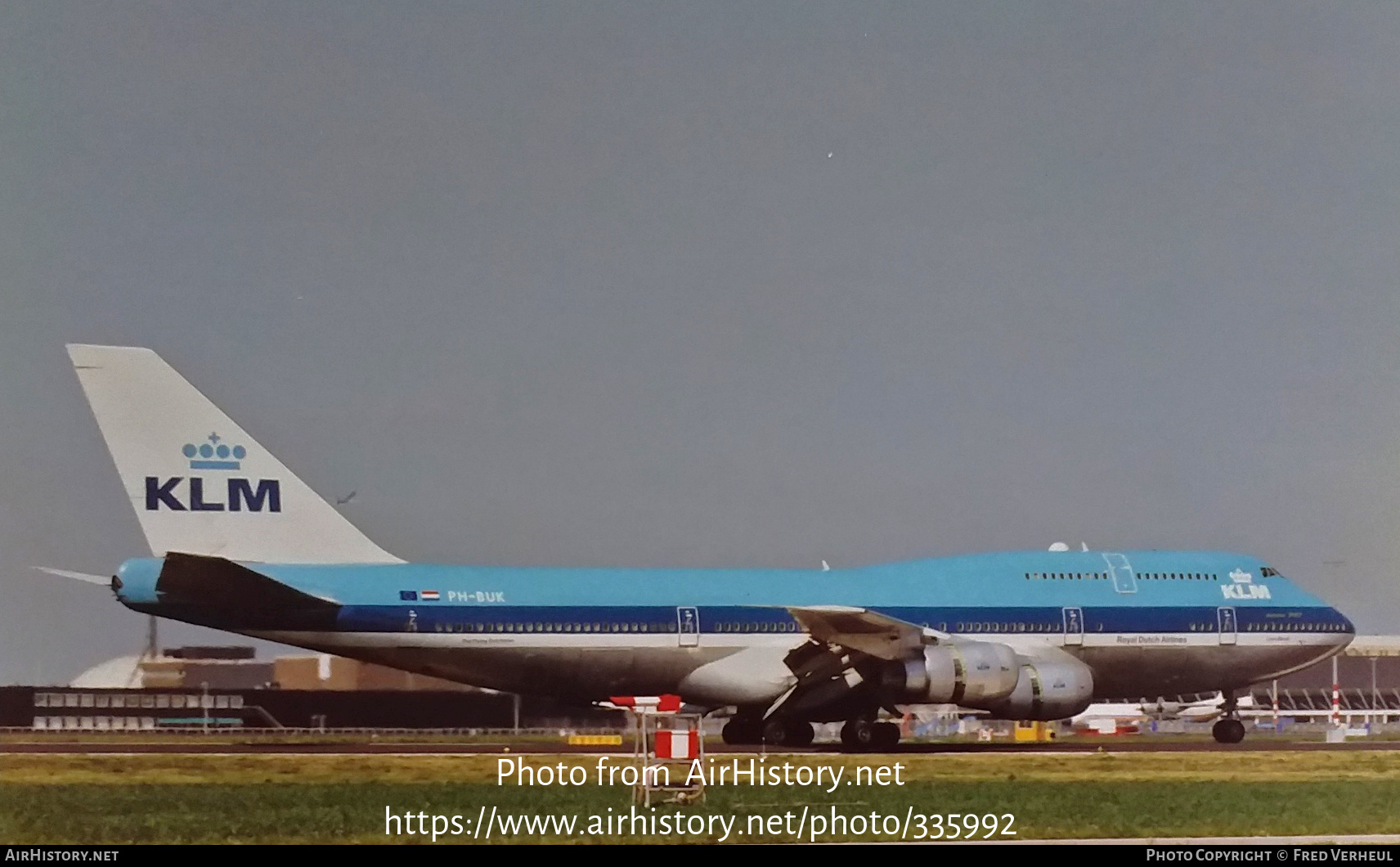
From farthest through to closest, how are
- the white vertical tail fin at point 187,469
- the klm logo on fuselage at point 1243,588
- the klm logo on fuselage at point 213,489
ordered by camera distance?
the klm logo on fuselage at point 1243,588 < the klm logo on fuselage at point 213,489 < the white vertical tail fin at point 187,469

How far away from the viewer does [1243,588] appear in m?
36.2

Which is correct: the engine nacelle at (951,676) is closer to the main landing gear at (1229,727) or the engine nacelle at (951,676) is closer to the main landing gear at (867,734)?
the main landing gear at (867,734)

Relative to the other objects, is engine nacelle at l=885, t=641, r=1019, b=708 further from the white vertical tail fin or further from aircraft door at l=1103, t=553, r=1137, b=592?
the white vertical tail fin

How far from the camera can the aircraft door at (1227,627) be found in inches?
1399

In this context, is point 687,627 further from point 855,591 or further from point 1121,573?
point 1121,573

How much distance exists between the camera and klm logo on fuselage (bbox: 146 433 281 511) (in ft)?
98.9

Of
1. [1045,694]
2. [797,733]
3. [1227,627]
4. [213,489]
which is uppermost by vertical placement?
[213,489]

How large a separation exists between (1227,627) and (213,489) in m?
19.0

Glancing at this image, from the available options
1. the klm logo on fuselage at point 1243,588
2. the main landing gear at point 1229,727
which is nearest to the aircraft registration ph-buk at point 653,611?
the klm logo on fuselage at point 1243,588

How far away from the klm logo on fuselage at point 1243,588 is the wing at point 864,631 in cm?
727

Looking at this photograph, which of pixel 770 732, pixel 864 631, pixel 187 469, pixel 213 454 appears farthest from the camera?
pixel 770 732

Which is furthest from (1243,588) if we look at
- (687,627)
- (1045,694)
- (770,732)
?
(687,627)

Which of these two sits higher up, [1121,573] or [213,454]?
[213,454]

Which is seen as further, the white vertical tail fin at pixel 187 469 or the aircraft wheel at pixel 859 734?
the aircraft wheel at pixel 859 734
